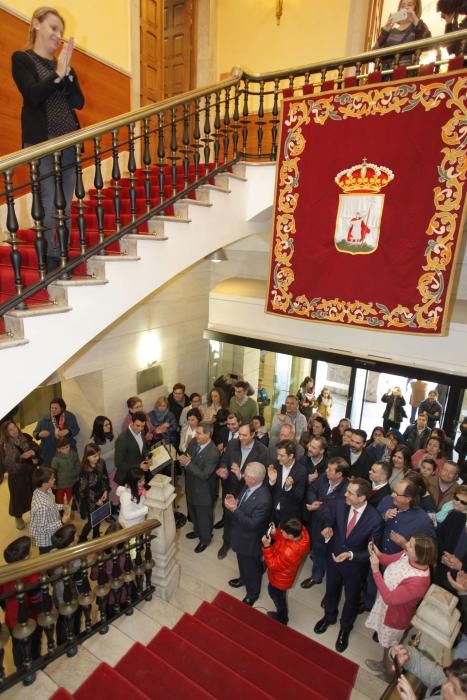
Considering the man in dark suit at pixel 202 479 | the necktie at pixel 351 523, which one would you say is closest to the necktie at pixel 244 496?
the man in dark suit at pixel 202 479

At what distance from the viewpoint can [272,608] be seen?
417cm

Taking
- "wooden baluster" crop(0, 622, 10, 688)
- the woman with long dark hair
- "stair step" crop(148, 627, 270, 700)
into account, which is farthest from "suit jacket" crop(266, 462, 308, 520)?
the woman with long dark hair

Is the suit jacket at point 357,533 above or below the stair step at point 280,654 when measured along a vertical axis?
above

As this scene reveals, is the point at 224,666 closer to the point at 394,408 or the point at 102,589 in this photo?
the point at 102,589

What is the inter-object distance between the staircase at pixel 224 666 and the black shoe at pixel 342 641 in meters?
0.07

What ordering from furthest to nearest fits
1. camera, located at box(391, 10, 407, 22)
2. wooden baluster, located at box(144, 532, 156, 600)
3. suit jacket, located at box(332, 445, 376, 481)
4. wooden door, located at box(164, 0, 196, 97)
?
wooden door, located at box(164, 0, 196, 97) → suit jacket, located at box(332, 445, 376, 481) → camera, located at box(391, 10, 407, 22) → wooden baluster, located at box(144, 532, 156, 600)

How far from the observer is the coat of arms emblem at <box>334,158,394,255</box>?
13.5 feet

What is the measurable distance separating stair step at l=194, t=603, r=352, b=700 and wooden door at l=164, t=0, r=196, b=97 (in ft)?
30.4

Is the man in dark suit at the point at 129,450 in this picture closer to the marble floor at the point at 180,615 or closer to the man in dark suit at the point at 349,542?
the marble floor at the point at 180,615

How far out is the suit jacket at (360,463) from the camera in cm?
498

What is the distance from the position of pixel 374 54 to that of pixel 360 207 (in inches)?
55.4

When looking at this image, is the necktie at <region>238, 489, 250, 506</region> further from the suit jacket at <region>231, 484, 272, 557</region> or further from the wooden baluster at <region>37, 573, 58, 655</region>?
the wooden baluster at <region>37, 573, 58, 655</region>

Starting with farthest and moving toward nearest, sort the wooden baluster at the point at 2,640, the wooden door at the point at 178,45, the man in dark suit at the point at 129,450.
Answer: the wooden door at the point at 178,45 < the man in dark suit at the point at 129,450 < the wooden baluster at the point at 2,640

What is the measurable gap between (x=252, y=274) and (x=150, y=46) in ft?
14.4
